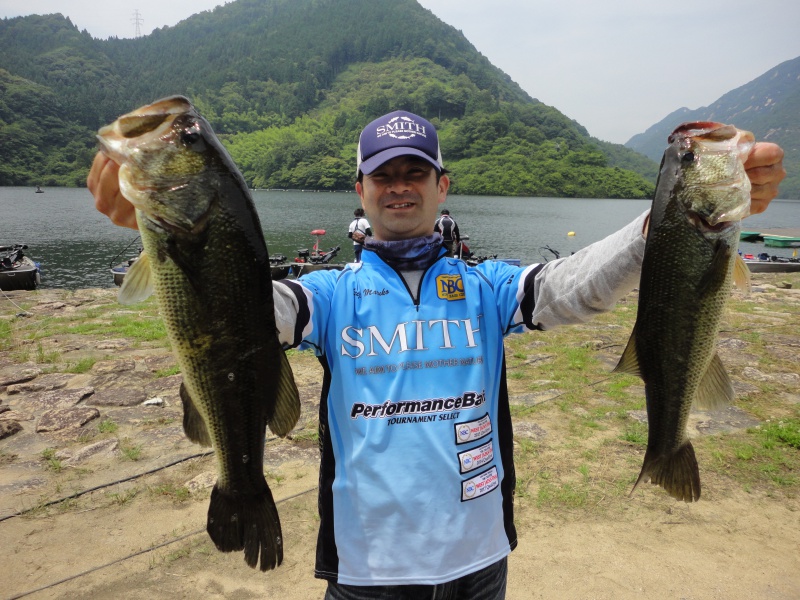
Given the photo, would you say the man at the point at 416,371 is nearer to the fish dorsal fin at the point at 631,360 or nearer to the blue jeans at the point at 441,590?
A: the blue jeans at the point at 441,590

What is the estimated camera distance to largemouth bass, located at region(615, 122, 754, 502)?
6.31 ft

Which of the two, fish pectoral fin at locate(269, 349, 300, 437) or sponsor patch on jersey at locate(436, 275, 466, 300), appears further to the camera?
sponsor patch on jersey at locate(436, 275, 466, 300)

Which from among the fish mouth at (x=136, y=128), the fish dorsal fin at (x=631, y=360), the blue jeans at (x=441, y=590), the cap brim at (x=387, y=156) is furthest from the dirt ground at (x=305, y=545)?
the fish mouth at (x=136, y=128)

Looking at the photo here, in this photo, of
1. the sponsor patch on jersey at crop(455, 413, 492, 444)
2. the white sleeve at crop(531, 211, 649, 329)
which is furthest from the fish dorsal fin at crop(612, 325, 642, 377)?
the sponsor patch on jersey at crop(455, 413, 492, 444)

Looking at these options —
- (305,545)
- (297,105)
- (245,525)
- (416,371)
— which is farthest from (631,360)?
(297,105)

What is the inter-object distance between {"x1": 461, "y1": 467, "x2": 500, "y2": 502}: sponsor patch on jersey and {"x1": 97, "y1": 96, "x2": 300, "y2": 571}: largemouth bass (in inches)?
31.1

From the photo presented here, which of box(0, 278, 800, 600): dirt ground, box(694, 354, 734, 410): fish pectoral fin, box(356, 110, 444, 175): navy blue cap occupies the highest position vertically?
box(356, 110, 444, 175): navy blue cap

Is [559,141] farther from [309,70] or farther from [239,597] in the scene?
[239,597]

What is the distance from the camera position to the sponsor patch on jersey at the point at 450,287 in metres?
2.26

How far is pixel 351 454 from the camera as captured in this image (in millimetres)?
2068

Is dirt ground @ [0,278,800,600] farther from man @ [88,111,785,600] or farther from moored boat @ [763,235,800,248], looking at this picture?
moored boat @ [763,235,800,248]

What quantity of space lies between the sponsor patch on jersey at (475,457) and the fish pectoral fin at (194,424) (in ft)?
3.37

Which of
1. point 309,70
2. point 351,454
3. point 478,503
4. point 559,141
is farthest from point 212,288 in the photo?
point 309,70

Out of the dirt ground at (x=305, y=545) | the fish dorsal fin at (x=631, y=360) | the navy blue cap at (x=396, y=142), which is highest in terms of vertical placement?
the navy blue cap at (x=396, y=142)
